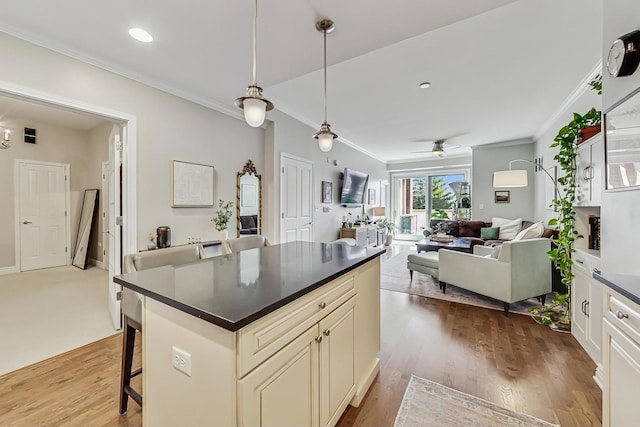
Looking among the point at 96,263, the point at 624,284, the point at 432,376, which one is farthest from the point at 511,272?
the point at 96,263

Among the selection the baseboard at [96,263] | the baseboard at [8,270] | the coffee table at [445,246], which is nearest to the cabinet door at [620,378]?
the coffee table at [445,246]

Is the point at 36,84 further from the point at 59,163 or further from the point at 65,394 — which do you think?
the point at 59,163

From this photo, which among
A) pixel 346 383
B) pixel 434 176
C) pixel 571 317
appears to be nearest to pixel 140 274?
pixel 346 383

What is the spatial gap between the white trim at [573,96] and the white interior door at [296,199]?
400cm

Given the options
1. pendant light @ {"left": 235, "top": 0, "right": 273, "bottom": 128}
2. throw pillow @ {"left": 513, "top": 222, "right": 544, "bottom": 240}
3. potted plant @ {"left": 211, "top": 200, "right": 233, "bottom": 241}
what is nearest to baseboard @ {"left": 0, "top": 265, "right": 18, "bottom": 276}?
potted plant @ {"left": 211, "top": 200, "right": 233, "bottom": 241}

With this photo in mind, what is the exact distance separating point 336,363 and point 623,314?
4.03ft

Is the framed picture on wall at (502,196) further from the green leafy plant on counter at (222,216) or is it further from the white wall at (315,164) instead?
the green leafy plant on counter at (222,216)

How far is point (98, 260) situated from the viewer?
17.8ft

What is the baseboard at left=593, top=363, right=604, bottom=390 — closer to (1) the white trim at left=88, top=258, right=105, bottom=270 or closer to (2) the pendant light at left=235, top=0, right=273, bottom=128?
(2) the pendant light at left=235, top=0, right=273, bottom=128

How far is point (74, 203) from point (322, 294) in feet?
22.3

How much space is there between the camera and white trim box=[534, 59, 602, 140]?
10.1 feet

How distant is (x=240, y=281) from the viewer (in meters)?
1.25

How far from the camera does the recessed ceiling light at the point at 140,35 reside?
215 centimetres

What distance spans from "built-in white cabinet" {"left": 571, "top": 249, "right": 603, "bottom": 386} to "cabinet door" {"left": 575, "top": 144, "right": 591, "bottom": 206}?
1.54 ft
